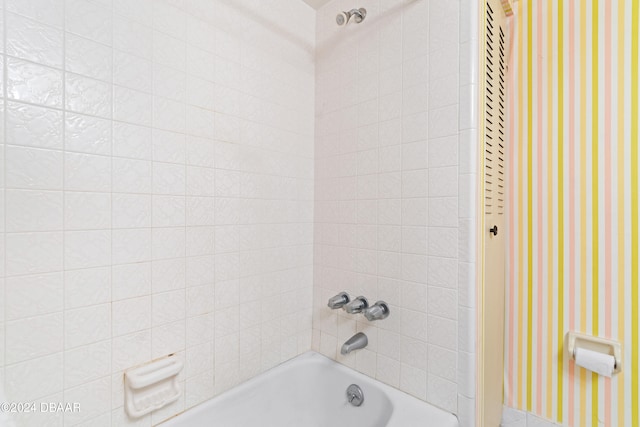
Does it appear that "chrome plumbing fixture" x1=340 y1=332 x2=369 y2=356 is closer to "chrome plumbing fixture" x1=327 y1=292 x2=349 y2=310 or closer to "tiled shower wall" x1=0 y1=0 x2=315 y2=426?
"chrome plumbing fixture" x1=327 y1=292 x2=349 y2=310

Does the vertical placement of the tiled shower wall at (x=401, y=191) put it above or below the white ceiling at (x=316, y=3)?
below

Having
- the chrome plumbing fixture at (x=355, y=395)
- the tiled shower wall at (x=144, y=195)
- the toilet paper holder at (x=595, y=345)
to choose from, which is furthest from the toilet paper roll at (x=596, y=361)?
the tiled shower wall at (x=144, y=195)

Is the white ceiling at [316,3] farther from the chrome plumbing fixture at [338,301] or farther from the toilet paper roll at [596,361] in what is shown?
the toilet paper roll at [596,361]

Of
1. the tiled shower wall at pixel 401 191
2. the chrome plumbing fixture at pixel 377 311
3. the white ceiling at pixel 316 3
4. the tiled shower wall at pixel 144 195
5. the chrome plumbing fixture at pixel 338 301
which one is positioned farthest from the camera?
the white ceiling at pixel 316 3

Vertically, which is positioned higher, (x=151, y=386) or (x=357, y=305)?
(x=357, y=305)

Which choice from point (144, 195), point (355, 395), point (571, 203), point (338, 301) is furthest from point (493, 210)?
point (144, 195)

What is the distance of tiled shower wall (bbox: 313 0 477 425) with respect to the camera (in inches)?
43.5

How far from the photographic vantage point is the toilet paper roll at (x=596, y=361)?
1108 millimetres

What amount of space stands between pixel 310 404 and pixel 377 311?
58 centimetres

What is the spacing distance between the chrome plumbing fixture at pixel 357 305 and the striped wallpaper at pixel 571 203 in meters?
0.68

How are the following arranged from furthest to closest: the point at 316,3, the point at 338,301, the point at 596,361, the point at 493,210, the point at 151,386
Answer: the point at 316,3, the point at 338,301, the point at 493,210, the point at 596,361, the point at 151,386

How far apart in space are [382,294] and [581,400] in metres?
0.87

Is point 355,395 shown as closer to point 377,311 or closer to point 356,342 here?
point 356,342

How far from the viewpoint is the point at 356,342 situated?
132cm
